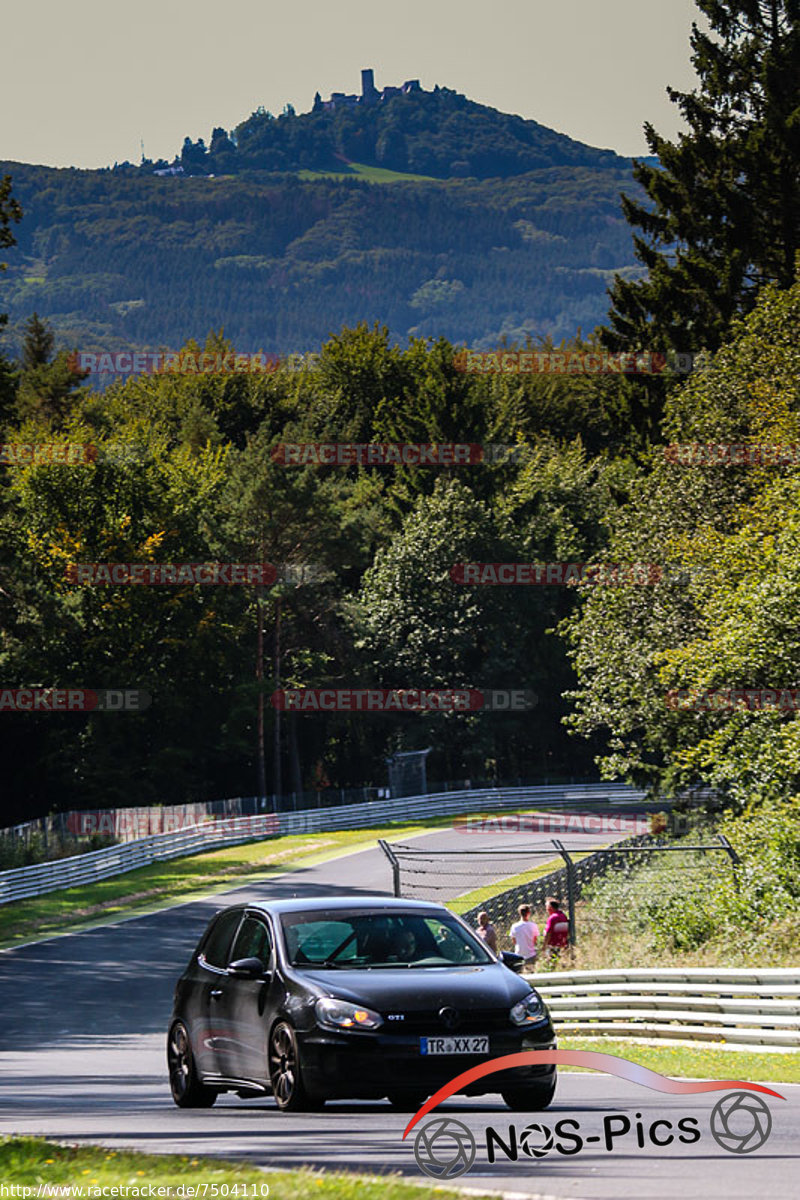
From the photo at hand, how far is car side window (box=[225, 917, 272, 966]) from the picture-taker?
11617 millimetres

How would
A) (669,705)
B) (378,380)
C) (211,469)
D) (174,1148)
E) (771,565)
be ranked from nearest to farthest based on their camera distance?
(174,1148), (771,565), (669,705), (211,469), (378,380)

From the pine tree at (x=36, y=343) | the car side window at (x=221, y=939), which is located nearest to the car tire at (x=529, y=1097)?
the car side window at (x=221, y=939)

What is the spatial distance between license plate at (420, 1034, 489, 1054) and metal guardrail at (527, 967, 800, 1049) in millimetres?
6202

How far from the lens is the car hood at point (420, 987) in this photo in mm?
10398

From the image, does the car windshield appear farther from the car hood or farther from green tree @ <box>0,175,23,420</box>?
green tree @ <box>0,175,23,420</box>

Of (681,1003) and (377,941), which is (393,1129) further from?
(681,1003)

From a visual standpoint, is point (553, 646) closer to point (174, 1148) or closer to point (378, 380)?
point (378, 380)

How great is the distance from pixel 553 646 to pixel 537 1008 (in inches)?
2794

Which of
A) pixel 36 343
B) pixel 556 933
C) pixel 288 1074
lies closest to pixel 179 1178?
pixel 288 1074

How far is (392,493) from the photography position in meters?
83.1

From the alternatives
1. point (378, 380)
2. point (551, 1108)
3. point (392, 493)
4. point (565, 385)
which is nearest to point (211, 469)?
point (392, 493)

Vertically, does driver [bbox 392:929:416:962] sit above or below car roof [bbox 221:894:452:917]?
below

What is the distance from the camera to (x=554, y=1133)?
9.75 metres

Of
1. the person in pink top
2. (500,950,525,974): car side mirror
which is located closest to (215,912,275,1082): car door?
(500,950,525,974): car side mirror
